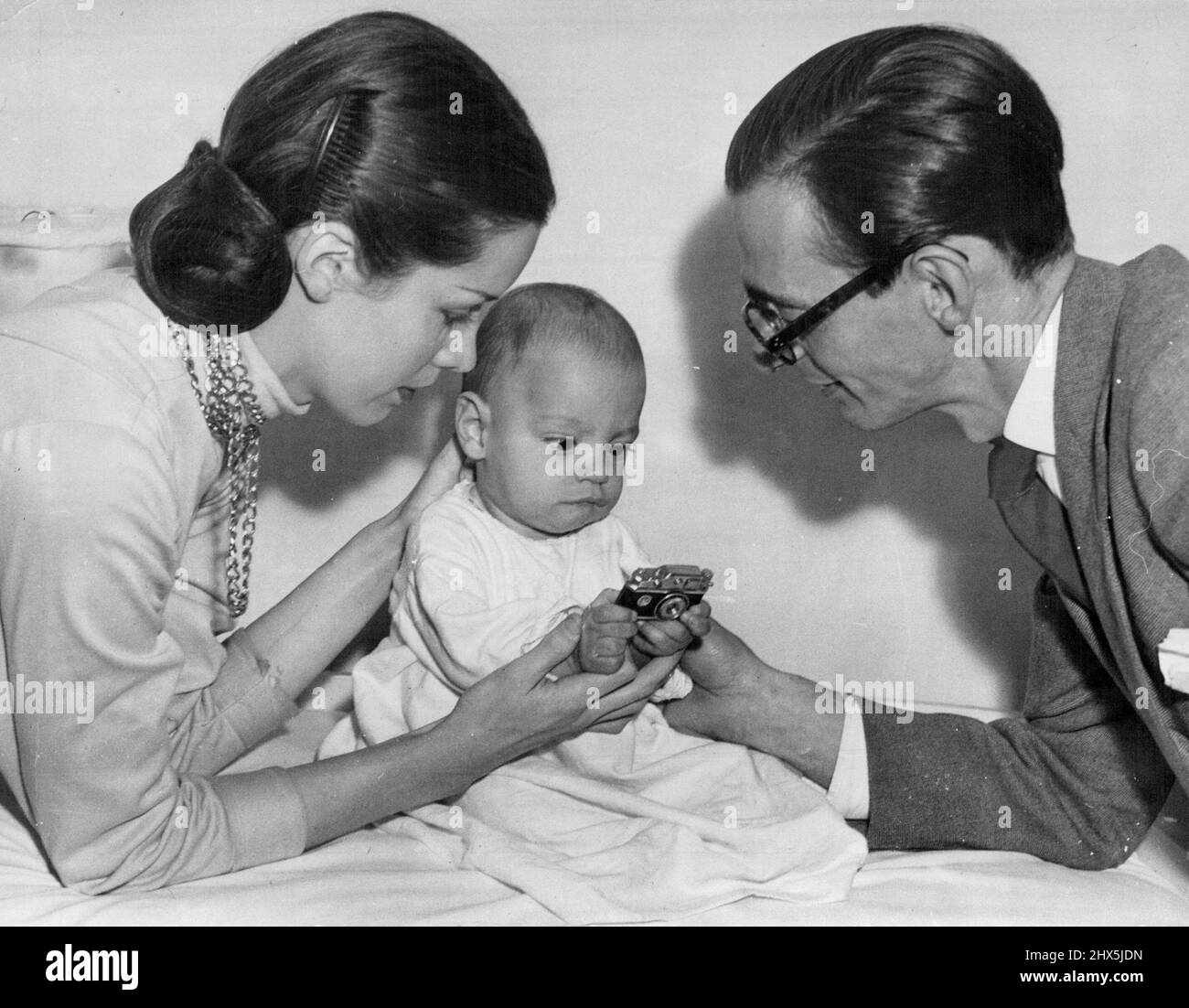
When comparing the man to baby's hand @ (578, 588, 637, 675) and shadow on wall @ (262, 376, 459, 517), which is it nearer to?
baby's hand @ (578, 588, 637, 675)

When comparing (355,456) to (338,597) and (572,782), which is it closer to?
(338,597)

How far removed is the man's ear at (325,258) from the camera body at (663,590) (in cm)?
39

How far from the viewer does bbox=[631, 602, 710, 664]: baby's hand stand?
139cm

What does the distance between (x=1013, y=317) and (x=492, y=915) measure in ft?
2.52

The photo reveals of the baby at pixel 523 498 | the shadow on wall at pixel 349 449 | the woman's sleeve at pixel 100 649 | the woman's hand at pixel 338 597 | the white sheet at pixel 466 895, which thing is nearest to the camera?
the woman's sleeve at pixel 100 649

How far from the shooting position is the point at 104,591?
1.22 metres

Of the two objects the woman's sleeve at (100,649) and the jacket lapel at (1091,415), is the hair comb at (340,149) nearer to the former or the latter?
the woman's sleeve at (100,649)

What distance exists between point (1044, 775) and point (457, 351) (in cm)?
79

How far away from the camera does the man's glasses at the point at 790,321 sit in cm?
137

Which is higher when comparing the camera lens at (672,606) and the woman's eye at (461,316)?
the woman's eye at (461,316)

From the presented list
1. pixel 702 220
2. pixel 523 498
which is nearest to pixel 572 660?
pixel 523 498

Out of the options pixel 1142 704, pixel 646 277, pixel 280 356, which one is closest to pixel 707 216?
pixel 646 277

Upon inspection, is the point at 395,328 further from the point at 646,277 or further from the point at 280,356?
the point at 646,277

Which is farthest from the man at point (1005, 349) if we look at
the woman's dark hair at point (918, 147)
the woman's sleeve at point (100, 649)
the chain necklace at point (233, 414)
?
the woman's sleeve at point (100, 649)
